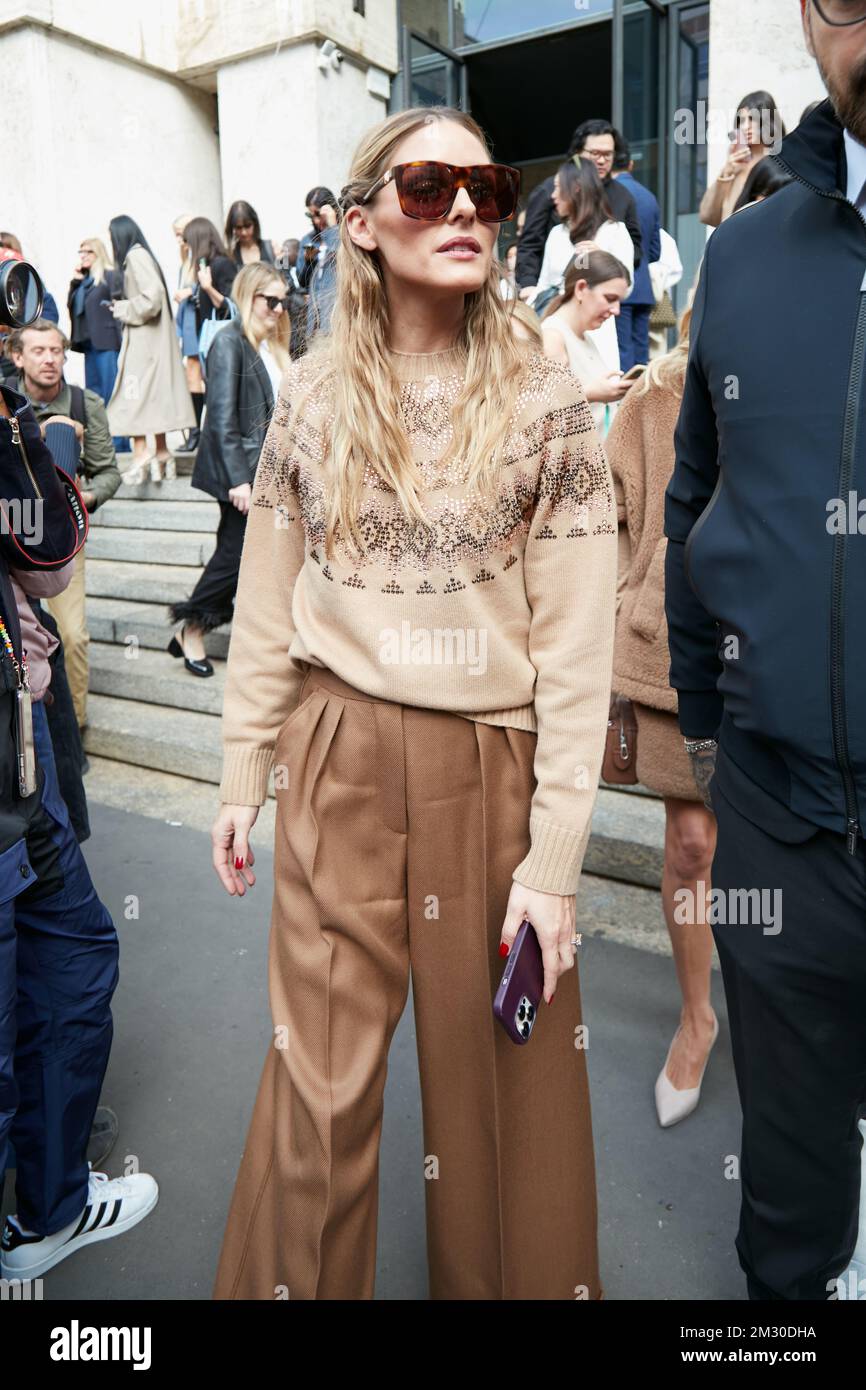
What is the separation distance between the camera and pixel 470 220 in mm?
1725

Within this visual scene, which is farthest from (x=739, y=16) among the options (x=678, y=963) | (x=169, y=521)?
(x=678, y=963)

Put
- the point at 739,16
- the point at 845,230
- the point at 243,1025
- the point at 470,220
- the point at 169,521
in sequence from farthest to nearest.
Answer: the point at 739,16
the point at 169,521
the point at 243,1025
the point at 470,220
the point at 845,230

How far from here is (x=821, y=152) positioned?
1414 millimetres

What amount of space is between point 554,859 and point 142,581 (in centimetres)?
601

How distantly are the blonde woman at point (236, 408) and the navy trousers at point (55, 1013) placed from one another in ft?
11.4

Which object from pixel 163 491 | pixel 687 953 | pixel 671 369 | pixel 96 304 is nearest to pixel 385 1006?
pixel 687 953

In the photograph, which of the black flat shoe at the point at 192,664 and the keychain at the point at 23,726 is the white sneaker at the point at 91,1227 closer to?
the keychain at the point at 23,726

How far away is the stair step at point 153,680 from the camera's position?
5.98 metres

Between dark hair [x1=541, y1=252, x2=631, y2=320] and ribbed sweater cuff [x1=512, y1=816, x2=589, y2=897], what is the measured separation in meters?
3.30

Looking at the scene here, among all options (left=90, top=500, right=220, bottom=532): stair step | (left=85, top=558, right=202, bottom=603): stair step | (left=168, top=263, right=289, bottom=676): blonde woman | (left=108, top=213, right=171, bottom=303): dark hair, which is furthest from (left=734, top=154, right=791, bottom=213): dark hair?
(left=108, top=213, right=171, bottom=303): dark hair

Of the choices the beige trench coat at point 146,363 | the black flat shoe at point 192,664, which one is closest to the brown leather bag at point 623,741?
the black flat shoe at point 192,664

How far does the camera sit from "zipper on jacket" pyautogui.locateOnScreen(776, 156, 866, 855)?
135 centimetres
